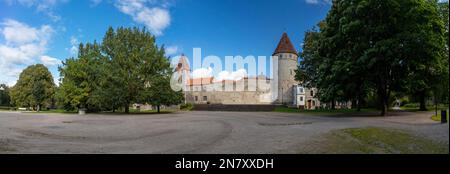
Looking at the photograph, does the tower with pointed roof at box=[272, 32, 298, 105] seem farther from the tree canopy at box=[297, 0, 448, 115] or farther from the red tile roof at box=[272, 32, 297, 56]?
the tree canopy at box=[297, 0, 448, 115]

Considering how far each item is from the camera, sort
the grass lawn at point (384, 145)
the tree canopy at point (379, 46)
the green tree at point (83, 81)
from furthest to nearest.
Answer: the green tree at point (83, 81) < the tree canopy at point (379, 46) < the grass lawn at point (384, 145)

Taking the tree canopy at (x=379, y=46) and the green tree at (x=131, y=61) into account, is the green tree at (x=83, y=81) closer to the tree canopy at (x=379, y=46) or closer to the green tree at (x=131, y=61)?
the green tree at (x=131, y=61)

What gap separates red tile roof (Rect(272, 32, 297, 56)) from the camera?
209 feet

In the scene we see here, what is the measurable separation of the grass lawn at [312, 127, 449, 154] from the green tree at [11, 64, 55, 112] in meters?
59.8

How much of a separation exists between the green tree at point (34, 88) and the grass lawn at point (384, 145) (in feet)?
196

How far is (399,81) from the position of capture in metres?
25.8

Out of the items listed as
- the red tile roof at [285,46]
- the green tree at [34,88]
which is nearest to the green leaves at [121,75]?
the green tree at [34,88]

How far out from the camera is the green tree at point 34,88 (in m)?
57.1

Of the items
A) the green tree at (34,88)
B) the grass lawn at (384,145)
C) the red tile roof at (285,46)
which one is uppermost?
the red tile roof at (285,46)

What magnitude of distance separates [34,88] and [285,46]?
4962 cm

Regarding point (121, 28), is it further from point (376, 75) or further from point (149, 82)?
point (376, 75)

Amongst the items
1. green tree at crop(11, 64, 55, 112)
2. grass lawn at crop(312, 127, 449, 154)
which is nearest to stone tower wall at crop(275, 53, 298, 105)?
green tree at crop(11, 64, 55, 112)
